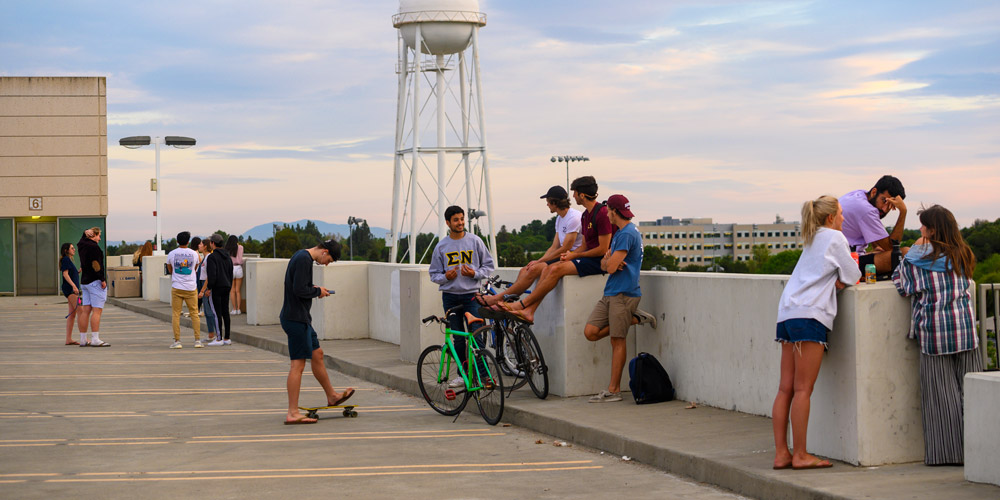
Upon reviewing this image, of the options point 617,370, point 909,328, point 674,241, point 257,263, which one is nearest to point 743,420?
point 617,370

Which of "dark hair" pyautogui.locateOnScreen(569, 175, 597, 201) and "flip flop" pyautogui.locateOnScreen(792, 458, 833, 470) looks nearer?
"flip flop" pyautogui.locateOnScreen(792, 458, 833, 470)

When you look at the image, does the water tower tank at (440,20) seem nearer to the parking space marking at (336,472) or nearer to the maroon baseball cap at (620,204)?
the maroon baseball cap at (620,204)

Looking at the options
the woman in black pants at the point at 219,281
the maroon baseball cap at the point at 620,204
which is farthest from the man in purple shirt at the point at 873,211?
the woman in black pants at the point at 219,281

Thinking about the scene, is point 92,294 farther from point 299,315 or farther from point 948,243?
point 948,243

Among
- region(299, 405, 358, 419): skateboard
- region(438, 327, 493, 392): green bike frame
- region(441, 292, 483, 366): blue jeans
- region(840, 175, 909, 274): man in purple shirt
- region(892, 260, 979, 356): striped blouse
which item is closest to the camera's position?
region(892, 260, 979, 356): striped blouse

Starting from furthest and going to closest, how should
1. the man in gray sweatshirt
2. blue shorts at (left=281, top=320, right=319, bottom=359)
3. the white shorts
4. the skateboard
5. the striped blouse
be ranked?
the white shorts
the man in gray sweatshirt
the skateboard
blue shorts at (left=281, top=320, right=319, bottom=359)
the striped blouse

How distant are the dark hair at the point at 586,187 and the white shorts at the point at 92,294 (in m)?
11.7

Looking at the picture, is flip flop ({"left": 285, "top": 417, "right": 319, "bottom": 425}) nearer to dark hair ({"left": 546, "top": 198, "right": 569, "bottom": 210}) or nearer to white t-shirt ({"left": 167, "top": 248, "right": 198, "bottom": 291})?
dark hair ({"left": 546, "top": 198, "right": 569, "bottom": 210})

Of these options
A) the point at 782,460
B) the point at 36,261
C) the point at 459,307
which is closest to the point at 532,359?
the point at 459,307

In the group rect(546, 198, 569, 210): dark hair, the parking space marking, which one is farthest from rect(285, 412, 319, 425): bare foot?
rect(546, 198, 569, 210): dark hair

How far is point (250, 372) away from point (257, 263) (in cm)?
705

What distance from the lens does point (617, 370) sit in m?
11.2

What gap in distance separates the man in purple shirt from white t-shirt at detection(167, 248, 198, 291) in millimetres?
12114

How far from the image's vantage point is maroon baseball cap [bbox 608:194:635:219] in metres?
11.0
